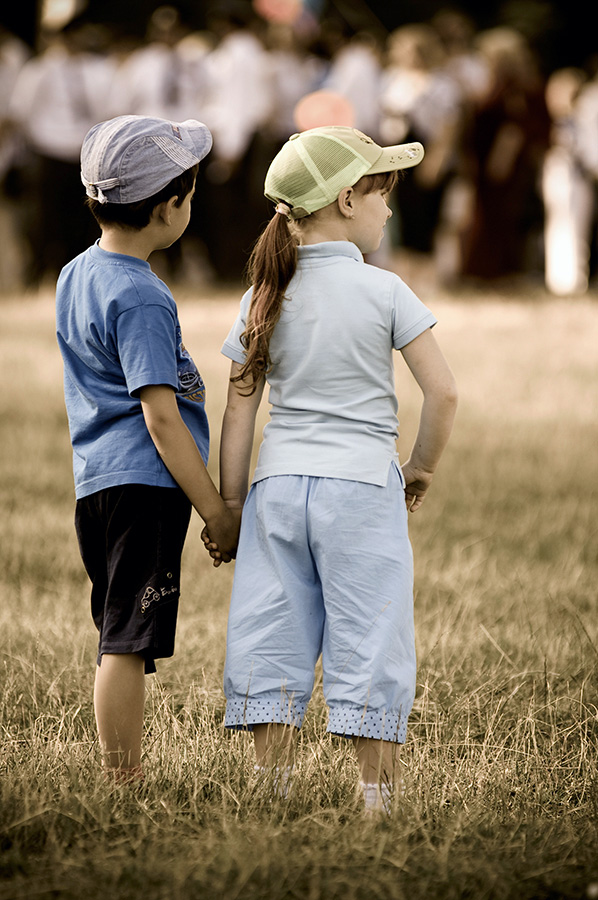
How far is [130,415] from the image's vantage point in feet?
9.37

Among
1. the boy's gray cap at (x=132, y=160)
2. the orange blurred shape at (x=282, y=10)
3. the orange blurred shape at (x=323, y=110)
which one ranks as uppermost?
the orange blurred shape at (x=282, y=10)

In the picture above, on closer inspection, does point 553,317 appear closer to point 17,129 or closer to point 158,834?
point 17,129

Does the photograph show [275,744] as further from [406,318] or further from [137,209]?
[137,209]

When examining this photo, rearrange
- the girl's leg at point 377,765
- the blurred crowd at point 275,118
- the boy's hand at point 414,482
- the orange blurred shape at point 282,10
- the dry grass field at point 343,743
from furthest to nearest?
the orange blurred shape at point 282,10 → the blurred crowd at point 275,118 → the boy's hand at point 414,482 → the girl's leg at point 377,765 → the dry grass field at point 343,743

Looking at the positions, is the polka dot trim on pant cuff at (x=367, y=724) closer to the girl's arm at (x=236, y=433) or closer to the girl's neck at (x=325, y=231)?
the girl's arm at (x=236, y=433)

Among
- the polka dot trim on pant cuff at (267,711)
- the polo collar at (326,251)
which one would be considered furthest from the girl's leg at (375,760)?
the polo collar at (326,251)

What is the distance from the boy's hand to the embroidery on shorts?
60 cm

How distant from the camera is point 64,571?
4.94 metres

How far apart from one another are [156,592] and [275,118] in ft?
34.8

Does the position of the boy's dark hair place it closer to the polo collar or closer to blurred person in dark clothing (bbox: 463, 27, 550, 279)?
the polo collar

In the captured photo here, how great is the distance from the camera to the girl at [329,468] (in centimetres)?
277

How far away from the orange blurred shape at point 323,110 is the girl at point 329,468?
375 inches

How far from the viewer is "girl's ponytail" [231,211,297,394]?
9.26 feet

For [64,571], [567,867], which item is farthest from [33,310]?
[567,867]
